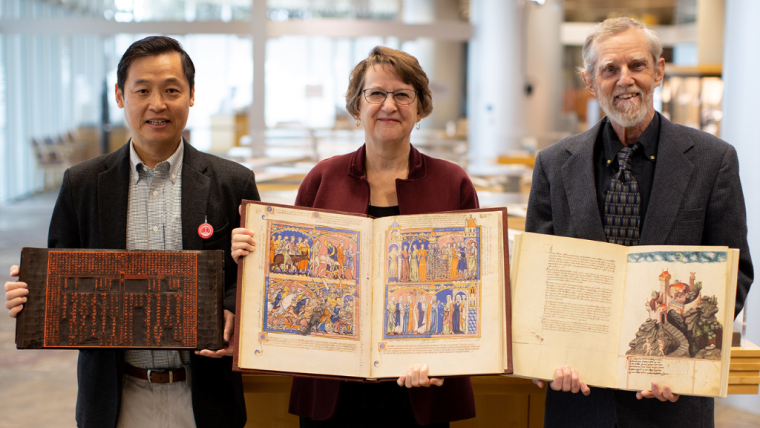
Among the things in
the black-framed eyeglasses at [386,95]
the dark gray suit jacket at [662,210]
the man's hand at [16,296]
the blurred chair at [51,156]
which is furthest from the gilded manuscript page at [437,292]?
Result: the blurred chair at [51,156]

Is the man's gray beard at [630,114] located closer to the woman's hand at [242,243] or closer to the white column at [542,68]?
the woman's hand at [242,243]

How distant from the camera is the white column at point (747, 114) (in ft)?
13.2

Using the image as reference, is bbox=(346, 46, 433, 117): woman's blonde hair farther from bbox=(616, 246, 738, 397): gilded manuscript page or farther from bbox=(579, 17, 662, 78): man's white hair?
bbox=(616, 246, 738, 397): gilded manuscript page

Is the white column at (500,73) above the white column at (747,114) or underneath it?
above

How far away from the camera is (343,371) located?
1.59m

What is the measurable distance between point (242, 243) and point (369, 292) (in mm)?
347

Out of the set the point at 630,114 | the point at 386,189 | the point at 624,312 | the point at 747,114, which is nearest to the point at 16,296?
the point at 386,189

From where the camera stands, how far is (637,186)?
1676mm

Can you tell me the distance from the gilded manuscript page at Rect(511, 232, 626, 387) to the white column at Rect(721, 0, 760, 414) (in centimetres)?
299

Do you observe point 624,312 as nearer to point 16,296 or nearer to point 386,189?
point 386,189

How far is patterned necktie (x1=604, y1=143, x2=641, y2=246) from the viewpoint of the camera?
5.44 ft

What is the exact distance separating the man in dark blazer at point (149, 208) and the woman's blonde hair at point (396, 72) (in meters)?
0.45

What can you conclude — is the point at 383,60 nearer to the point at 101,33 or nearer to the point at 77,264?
the point at 77,264

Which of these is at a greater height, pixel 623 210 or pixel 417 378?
pixel 623 210
